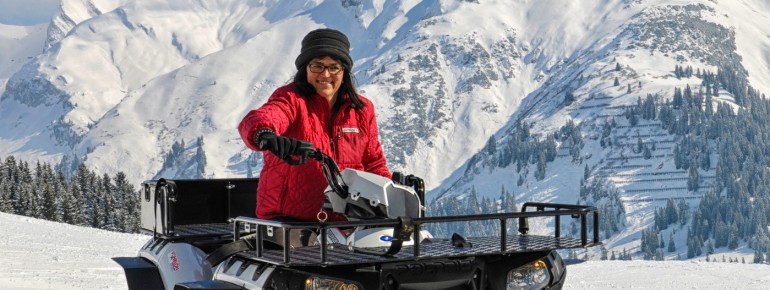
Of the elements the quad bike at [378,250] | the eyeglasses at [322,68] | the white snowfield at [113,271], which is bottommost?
the white snowfield at [113,271]

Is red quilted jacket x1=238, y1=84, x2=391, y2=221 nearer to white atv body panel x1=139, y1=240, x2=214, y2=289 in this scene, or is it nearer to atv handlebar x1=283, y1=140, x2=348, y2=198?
atv handlebar x1=283, y1=140, x2=348, y2=198

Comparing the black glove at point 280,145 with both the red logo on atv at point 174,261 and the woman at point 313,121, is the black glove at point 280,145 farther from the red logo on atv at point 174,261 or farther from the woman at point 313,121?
the red logo on atv at point 174,261

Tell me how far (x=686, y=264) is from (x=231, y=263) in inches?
665

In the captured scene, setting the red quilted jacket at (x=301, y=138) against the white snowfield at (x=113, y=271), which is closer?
the red quilted jacket at (x=301, y=138)

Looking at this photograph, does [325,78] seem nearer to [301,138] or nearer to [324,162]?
[301,138]

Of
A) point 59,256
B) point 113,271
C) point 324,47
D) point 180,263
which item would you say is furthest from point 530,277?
point 59,256

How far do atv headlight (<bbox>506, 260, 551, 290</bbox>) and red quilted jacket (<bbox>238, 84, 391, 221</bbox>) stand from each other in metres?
1.47

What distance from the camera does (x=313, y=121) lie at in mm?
7574

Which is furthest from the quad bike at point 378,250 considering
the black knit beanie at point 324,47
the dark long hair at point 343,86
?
the black knit beanie at point 324,47

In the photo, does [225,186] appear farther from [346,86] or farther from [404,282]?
[404,282]

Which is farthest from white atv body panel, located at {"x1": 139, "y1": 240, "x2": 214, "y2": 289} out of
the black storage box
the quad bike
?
the black storage box

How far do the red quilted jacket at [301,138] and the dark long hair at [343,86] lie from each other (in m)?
0.04

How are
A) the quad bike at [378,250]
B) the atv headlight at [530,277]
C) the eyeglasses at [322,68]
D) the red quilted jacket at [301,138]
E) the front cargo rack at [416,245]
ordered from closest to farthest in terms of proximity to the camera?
the front cargo rack at [416,245], the quad bike at [378,250], the atv headlight at [530,277], the red quilted jacket at [301,138], the eyeglasses at [322,68]

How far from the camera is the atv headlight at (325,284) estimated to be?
647 centimetres
